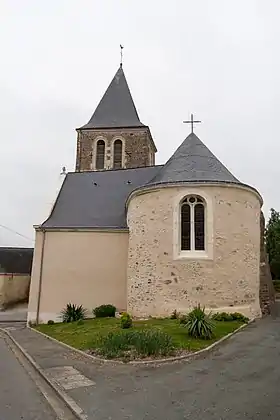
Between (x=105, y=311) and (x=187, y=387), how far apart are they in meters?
13.7

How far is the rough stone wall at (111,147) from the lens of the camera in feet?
117

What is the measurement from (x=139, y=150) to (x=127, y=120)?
11.8 ft

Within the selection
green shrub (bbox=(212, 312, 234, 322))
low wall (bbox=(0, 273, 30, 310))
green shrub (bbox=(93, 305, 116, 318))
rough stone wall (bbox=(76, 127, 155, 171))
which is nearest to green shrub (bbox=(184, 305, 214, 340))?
green shrub (bbox=(212, 312, 234, 322))

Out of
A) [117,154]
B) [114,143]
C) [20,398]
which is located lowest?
[20,398]

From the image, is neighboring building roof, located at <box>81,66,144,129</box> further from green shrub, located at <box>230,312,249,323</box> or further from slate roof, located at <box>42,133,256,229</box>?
green shrub, located at <box>230,312,249,323</box>

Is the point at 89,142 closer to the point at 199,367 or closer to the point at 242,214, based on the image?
the point at 242,214

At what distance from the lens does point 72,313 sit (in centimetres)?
2119

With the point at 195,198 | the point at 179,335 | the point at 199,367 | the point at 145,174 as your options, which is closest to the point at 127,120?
the point at 145,174

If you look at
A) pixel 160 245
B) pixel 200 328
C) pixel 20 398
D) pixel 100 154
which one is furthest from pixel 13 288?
pixel 20 398

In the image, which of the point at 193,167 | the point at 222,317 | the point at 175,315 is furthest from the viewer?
the point at 193,167

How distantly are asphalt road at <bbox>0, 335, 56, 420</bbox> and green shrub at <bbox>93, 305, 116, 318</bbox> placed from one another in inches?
407

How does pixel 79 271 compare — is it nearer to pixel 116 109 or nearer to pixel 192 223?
pixel 192 223

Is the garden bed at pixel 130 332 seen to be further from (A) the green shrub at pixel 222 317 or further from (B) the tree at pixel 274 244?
(B) the tree at pixel 274 244

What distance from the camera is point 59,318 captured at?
2192cm
